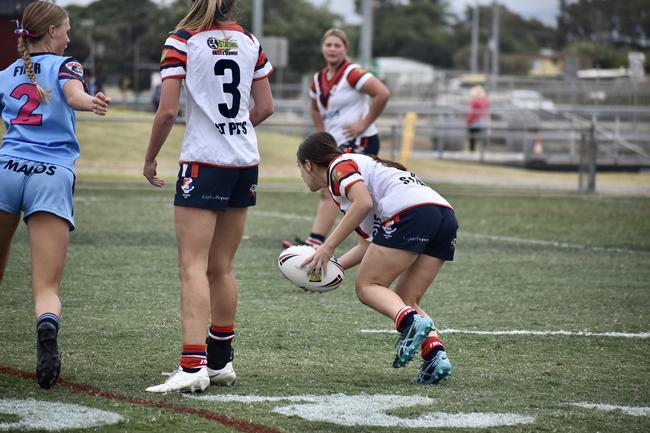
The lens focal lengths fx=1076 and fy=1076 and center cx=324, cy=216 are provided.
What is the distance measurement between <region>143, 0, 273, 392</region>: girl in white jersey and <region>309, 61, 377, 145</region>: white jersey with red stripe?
5341mm

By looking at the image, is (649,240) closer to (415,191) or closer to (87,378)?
(415,191)

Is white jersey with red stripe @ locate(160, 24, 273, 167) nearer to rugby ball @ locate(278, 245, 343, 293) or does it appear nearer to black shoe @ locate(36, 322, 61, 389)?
rugby ball @ locate(278, 245, 343, 293)

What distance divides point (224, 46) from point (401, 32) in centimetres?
9241

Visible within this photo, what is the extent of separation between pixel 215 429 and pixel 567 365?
2.51 meters

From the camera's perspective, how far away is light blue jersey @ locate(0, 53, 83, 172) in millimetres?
5383

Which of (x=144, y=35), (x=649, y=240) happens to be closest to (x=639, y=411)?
(x=649, y=240)

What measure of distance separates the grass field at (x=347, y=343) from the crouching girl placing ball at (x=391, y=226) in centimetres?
37

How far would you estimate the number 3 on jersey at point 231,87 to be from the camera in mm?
5457

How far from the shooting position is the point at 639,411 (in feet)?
16.9

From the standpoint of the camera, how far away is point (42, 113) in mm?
5383

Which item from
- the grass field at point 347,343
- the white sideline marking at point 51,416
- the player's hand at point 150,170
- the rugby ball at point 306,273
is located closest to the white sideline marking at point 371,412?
the grass field at point 347,343

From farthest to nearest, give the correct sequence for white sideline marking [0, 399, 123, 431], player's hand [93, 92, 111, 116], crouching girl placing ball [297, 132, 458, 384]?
1. crouching girl placing ball [297, 132, 458, 384]
2. player's hand [93, 92, 111, 116]
3. white sideline marking [0, 399, 123, 431]

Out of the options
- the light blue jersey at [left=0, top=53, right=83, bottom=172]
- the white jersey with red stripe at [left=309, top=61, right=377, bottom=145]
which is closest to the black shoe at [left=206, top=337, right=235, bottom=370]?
the light blue jersey at [left=0, top=53, right=83, bottom=172]

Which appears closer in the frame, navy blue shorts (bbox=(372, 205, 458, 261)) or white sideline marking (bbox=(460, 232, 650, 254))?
navy blue shorts (bbox=(372, 205, 458, 261))
